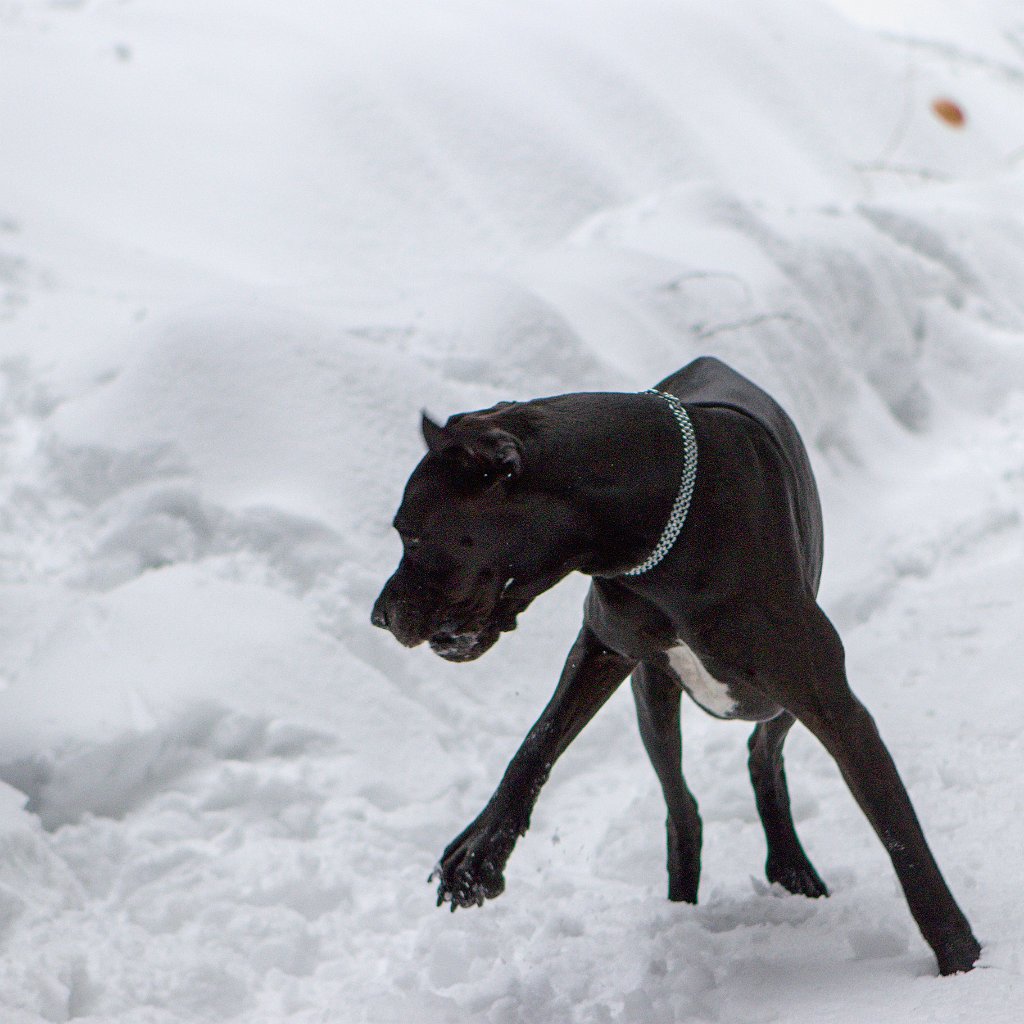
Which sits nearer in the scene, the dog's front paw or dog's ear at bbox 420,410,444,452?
dog's ear at bbox 420,410,444,452

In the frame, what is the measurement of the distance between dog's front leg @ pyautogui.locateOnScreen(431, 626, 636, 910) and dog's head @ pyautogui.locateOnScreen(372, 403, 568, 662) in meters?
0.45

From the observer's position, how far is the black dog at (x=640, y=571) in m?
2.12

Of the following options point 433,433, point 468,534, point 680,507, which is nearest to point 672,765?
point 680,507

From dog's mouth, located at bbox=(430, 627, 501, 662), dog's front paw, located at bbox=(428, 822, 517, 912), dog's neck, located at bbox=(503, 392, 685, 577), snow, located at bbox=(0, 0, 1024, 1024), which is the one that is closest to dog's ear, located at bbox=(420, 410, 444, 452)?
dog's neck, located at bbox=(503, 392, 685, 577)

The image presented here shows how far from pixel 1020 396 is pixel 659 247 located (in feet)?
7.02

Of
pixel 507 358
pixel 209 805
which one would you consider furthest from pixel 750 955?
pixel 507 358

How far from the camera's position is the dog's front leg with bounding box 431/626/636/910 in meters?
2.48

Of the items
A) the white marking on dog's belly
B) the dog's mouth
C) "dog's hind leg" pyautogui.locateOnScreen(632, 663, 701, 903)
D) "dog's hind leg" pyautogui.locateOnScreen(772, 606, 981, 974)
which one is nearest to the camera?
the dog's mouth

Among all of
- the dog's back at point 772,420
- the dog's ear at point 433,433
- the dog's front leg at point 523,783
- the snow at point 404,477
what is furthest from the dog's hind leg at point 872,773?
the dog's ear at point 433,433

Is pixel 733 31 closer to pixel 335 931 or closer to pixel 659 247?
pixel 659 247

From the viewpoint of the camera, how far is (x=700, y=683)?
246cm

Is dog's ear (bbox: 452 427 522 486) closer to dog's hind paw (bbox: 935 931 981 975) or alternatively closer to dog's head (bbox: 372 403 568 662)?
dog's head (bbox: 372 403 568 662)

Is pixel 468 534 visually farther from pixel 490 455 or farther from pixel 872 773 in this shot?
pixel 872 773

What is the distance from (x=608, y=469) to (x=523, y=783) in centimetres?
71
